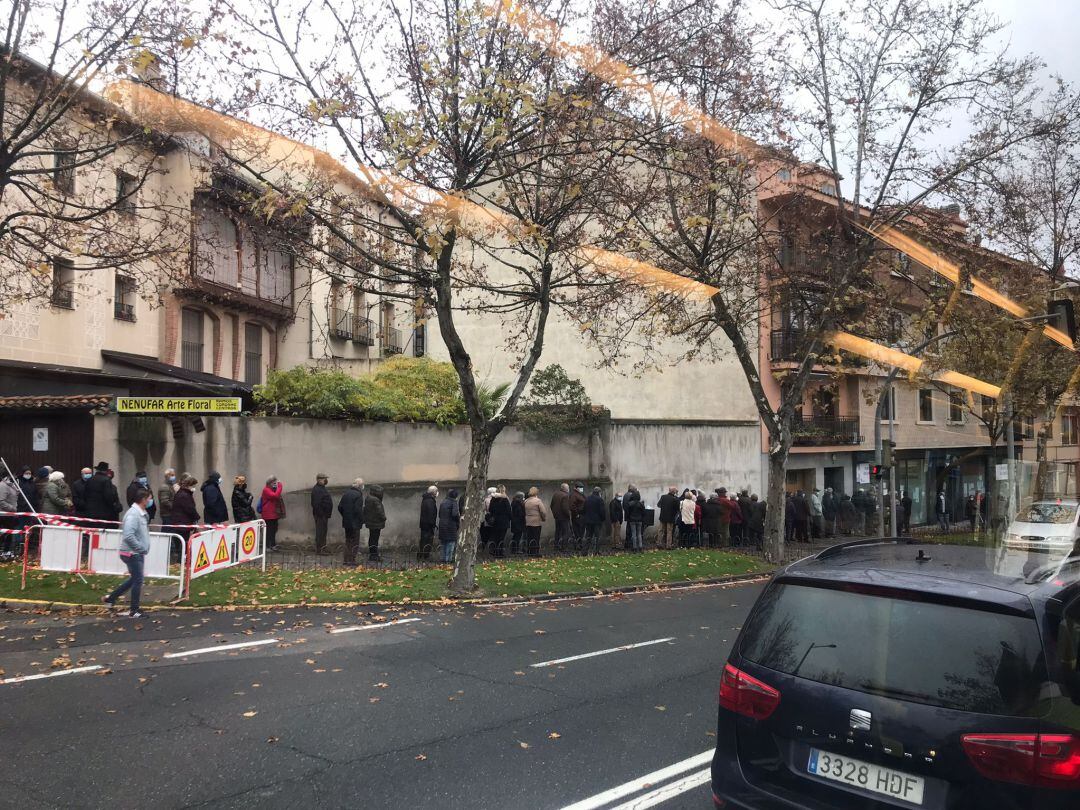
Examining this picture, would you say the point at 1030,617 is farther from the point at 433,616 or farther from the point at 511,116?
the point at 511,116

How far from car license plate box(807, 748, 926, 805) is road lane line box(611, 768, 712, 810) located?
149 cm

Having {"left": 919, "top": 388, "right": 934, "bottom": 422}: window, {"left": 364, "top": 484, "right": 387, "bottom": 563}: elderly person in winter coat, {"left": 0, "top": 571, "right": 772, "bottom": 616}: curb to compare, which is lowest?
{"left": 0, "top": 571, "right": 772, "bottom": 616}: curb

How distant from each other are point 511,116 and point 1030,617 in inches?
375

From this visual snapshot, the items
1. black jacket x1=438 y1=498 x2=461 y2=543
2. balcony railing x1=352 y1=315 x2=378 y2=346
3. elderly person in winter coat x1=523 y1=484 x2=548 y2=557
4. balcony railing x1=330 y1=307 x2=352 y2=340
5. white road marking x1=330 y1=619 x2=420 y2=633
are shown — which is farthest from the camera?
balcony railing x1=352 y1=315 x2=378 y2=346

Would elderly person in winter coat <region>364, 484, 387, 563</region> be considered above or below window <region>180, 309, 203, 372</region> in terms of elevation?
below

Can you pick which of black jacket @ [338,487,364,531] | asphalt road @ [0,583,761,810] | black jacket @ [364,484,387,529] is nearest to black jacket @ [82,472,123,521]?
black jacket @ [338,487,364,531]

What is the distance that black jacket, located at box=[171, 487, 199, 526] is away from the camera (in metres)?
A: 14.2

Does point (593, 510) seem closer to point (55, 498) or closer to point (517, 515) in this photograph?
point (517, 515)

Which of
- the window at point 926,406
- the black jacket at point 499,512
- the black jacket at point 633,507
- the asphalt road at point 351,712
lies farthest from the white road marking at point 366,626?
the window at point 926,406

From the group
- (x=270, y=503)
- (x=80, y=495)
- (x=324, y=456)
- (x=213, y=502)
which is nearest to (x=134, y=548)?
(x=213, y=502)

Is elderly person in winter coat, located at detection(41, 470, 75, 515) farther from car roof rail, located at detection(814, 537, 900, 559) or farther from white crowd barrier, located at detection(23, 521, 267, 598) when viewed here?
car roof rail, located at detection(814, 537, 900, 559)

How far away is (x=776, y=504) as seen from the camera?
18969 mm

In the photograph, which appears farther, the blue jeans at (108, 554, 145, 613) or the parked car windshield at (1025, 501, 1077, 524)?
the parked car windshield at (1025, 501, 1077, 524)

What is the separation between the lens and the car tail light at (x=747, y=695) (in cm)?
368
